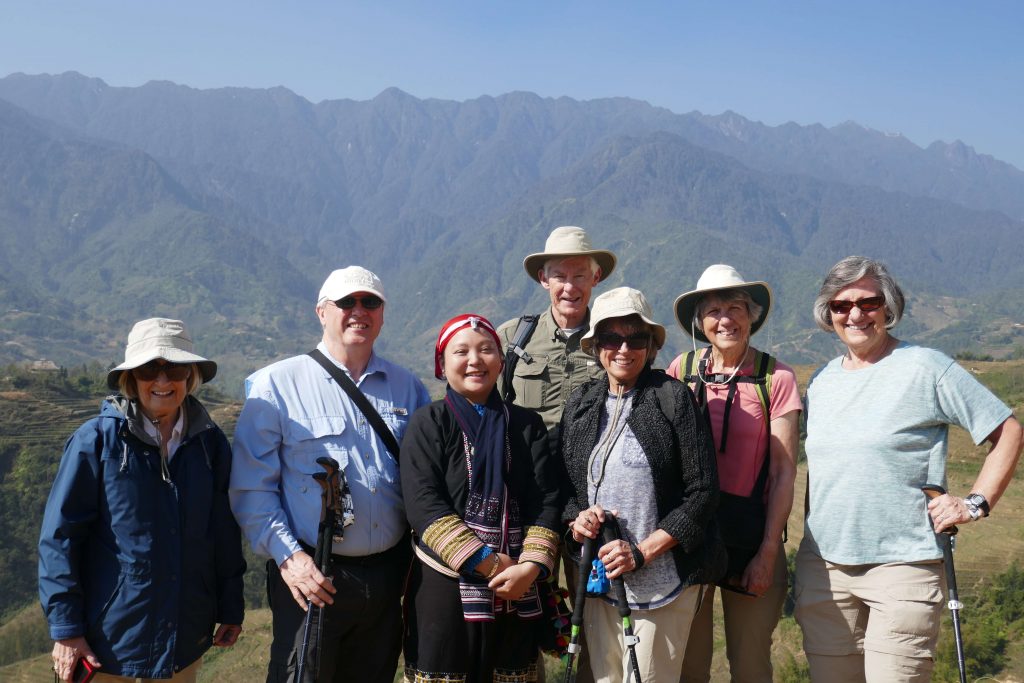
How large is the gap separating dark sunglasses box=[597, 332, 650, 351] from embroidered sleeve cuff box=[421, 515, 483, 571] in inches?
48.7

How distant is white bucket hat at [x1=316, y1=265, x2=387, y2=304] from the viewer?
16.1 ft

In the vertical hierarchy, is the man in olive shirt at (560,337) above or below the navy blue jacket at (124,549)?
above

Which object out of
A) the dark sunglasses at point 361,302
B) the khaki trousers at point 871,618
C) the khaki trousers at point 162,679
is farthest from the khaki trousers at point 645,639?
the khaki trousers at point 162,679

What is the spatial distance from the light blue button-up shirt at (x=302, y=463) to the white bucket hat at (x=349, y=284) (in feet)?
1.44

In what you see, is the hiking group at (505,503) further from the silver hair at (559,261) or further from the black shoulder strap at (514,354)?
the silver hair at (559,261)

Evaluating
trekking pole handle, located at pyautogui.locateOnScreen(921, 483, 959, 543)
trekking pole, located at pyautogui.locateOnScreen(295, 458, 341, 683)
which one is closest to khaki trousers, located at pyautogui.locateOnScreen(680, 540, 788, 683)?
trekking pole handle, located at pyautogui.locateOnScreen(921, 483, 959, 543)

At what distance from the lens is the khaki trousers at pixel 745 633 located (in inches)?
207

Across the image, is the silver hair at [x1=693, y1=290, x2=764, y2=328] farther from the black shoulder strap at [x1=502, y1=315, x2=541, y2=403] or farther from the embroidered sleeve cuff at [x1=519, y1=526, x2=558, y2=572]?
the embroidered sleeve cuff at [x1=519, y1=526, x2=558, y2=572]

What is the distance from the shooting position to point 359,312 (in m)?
5.02

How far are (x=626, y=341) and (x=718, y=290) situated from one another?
2.51 feet

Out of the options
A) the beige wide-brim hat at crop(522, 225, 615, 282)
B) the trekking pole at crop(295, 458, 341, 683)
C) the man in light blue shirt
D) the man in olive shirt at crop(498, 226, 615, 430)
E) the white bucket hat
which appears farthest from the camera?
the beige wide-brim hat at crop(522, 225, 615, 282)

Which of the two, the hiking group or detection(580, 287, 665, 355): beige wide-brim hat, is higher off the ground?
detection(580, 287, 665, 355): beige wide-brim hat

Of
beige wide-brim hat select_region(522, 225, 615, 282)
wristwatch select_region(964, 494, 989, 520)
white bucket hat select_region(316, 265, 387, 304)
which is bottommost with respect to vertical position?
wristwatch select_region(964, 494, 989, 520)

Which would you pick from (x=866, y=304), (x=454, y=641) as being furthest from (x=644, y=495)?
(x=866, y=304)
